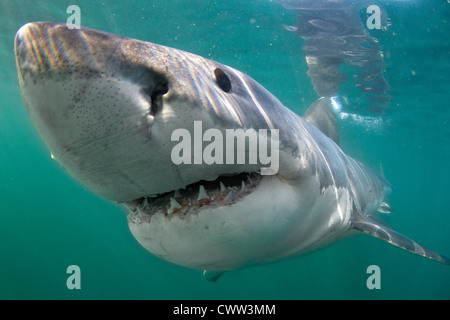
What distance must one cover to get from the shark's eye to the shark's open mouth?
1.66 feet

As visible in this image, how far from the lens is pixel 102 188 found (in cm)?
149

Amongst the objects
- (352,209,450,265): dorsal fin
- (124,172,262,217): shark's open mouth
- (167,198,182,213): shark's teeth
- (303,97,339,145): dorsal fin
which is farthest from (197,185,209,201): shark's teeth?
(303,97,339,145): dorsal fin

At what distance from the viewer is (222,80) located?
1.76 metres

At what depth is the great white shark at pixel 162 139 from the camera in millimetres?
1124

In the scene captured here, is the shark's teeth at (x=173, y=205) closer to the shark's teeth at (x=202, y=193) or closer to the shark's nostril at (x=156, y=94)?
the shark's teeth at (x=202, y=193)

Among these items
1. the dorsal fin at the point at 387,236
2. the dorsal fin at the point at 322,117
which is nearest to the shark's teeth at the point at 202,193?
the dorsal fin at the point at 387,236

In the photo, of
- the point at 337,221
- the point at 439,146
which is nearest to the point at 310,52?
the point at 337,221

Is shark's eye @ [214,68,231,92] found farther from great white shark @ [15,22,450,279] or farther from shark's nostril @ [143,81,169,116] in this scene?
shark's nostril @ [143,81,169,116]

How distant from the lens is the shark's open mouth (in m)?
1.69

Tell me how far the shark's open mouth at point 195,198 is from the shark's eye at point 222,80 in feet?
1.66

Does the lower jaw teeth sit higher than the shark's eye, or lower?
lower

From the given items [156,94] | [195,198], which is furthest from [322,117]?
[156,94]

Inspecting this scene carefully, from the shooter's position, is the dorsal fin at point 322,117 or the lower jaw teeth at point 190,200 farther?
the dorsal fin at point 322,117
